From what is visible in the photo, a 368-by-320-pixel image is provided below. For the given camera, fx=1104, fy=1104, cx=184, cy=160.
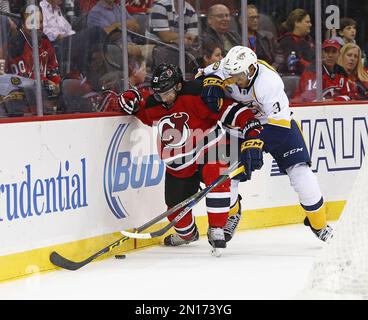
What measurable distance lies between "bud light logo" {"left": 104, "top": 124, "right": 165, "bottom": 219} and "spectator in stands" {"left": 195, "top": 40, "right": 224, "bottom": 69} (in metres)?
1.03

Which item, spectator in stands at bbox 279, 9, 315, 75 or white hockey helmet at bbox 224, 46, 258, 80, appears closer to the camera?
white hockey helmet at bbox 224, 46, 258, 80

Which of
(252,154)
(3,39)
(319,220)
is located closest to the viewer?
(3,39)

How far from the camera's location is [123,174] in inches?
243

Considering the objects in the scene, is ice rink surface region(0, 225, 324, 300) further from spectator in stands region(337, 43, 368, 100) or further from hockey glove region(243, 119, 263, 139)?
spectator in stands region(337, 43, 368, 100)

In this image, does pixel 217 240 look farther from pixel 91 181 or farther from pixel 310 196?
pixel 91 181

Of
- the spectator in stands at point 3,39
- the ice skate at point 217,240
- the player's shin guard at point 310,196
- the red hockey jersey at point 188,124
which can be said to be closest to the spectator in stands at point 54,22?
the spectator in stands at point 3,39

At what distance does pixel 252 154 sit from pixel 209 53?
1.55 meters

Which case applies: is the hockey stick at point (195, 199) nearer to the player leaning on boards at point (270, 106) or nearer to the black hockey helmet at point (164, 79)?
the player leaning on boards at point (270, 106)

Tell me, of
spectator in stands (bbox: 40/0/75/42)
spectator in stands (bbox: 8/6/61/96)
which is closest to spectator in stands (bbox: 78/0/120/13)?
spectator in stands (bbox: 40/0/75/42)

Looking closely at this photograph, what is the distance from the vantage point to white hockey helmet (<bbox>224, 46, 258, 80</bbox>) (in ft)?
19.3

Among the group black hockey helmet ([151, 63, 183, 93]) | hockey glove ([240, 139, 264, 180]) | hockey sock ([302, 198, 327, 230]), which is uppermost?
black hockey helmet ([151, 63, 183, 93])

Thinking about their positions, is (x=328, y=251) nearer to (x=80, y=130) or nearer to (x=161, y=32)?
(x=80, y=130)

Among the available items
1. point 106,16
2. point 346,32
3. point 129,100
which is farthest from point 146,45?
point 346,32
